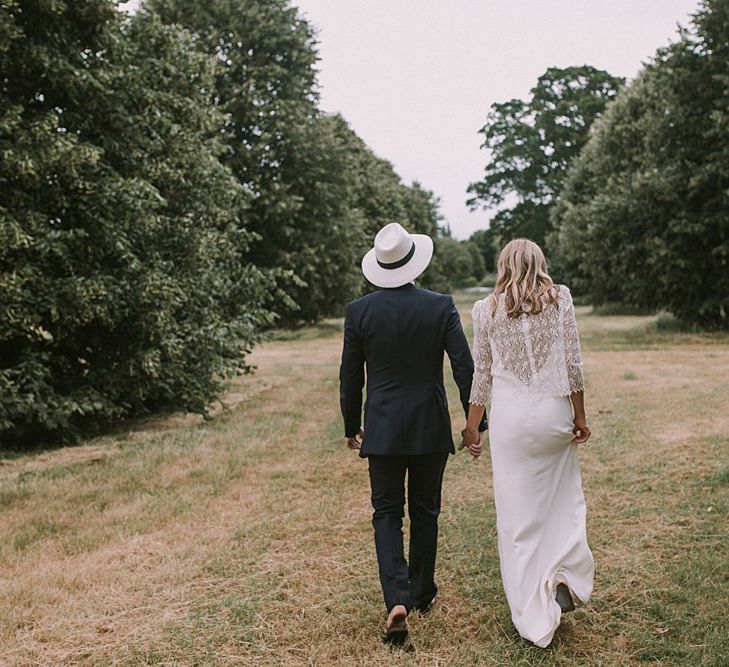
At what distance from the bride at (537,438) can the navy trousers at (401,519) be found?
1.37ft

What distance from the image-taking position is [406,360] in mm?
4168

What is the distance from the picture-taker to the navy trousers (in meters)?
4.09

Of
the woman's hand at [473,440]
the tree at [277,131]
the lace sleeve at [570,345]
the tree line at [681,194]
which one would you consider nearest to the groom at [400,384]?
the woman's hand at [473,440]

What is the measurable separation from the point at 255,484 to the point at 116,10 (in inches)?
269

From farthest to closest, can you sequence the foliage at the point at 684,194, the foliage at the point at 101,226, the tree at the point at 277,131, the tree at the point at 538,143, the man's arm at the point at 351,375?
the tree at the point at 538,143 → the tree at the point at 277,131 → the foliage at the point at 684,194 → the foliage at the point at 101,226 → the man's arm at the point at 351,375

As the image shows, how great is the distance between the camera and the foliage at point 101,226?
338 inches

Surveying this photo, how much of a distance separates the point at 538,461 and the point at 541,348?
24.6 inches

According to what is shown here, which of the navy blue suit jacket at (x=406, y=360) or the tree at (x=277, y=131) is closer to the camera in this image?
the navy blue suit jacket at (x=406, y=360)

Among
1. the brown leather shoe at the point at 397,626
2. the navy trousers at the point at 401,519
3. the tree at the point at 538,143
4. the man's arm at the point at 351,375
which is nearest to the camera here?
the brown leather shoe at the point at 397,626

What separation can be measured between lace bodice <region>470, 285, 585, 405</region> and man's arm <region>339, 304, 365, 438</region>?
775mm

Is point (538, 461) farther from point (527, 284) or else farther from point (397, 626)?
point (397, 626)

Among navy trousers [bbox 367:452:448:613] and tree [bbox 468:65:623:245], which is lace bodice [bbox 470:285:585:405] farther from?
tree [bbox 468:65:623:245]

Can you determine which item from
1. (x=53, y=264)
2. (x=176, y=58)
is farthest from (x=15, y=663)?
(x=176, y=58)

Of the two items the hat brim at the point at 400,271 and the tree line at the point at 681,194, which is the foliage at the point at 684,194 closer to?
the tree line at the point at 681,194
